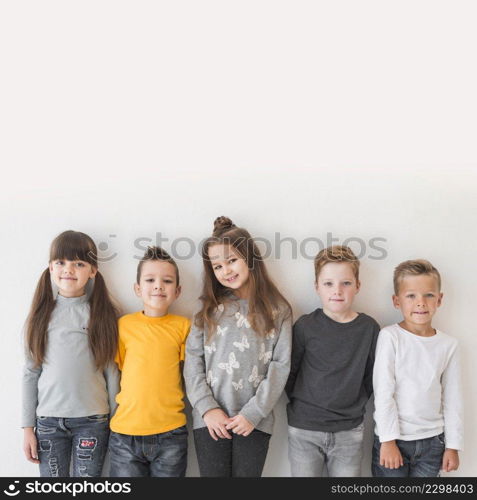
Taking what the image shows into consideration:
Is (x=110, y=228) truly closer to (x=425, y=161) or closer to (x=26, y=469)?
(x=26, y=469)

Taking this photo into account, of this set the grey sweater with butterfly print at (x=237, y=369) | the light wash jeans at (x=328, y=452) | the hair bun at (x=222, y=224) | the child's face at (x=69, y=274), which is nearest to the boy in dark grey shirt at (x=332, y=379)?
the light wash jeans at (x=328, y=452)

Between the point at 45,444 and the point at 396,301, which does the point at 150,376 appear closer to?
the point at 45,444

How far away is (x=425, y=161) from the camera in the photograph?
1.98 m

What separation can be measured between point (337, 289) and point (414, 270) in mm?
310

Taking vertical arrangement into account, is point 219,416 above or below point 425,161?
below

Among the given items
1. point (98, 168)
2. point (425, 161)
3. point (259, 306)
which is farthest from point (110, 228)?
point (425, 161)

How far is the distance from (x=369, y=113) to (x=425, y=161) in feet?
0.97

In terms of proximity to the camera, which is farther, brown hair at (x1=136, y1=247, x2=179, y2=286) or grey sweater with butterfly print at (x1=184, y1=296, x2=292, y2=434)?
brown hair at (x1=136, y1=247, x2=179, y2=286)

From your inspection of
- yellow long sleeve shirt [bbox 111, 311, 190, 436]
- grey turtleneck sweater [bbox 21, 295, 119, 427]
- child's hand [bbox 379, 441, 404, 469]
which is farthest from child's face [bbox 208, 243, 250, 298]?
child's hand [bbox 379, 441, 404, 469]

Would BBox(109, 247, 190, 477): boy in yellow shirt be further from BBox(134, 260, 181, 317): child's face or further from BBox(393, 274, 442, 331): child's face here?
BBox(393, 274, 442, 331): child's face

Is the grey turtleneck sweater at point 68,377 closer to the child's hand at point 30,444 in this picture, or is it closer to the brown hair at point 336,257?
the child's hand at point 30,444

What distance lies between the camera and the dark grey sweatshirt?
1773 mm

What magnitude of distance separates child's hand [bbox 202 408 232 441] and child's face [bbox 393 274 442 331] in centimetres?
76

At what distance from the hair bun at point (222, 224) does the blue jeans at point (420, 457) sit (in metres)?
0.99
